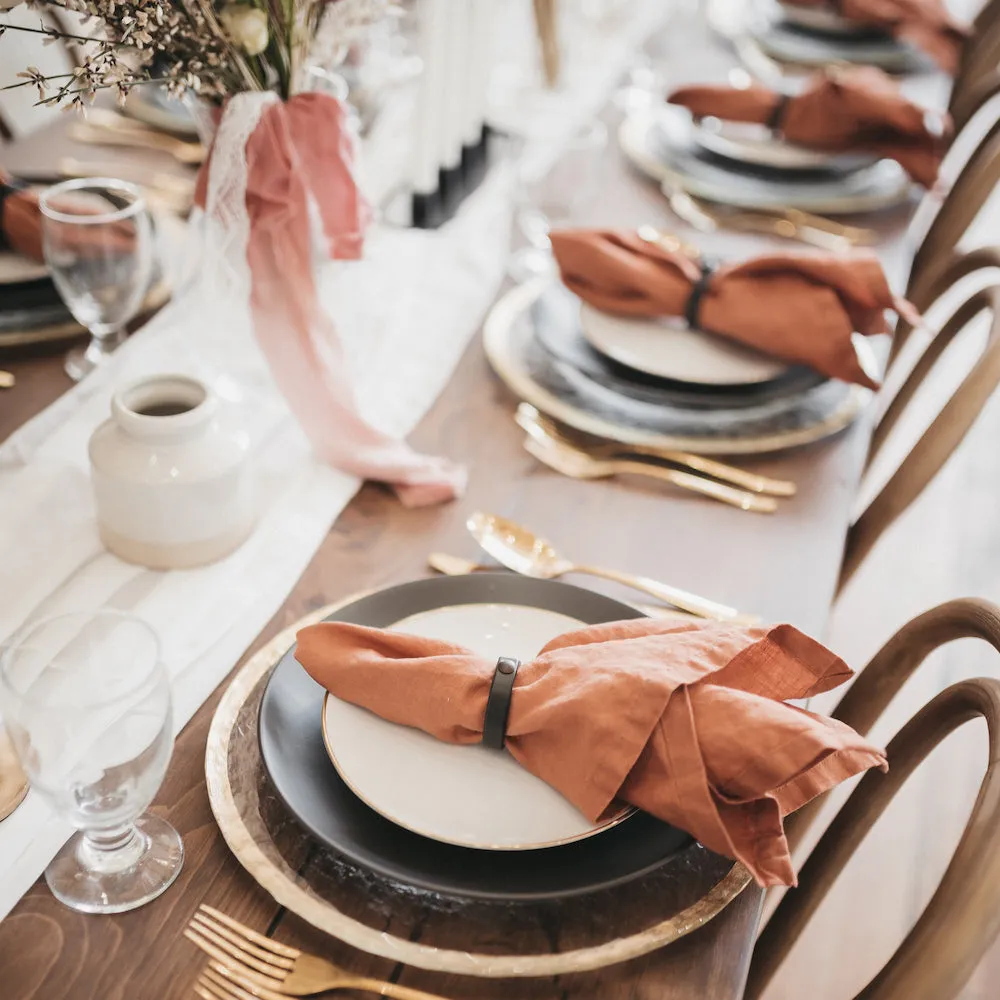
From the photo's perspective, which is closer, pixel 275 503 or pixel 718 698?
pixel 718 698

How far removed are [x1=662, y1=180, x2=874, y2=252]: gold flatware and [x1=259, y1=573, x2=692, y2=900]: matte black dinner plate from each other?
0.95 metres

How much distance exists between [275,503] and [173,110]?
73 centimetres

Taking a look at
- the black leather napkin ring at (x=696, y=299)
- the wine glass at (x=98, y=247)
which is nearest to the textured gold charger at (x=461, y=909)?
the wine glass at (x=98, y=247)

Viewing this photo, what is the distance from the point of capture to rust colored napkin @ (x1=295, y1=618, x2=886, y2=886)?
1.94 ft

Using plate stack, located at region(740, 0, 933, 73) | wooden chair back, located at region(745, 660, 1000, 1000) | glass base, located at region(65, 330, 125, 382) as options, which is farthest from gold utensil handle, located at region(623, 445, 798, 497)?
plate stack, located at region(740, 0, 933, 73)

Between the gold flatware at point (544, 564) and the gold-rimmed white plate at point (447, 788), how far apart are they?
0.54 ft

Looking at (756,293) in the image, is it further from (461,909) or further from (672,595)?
(461,909)

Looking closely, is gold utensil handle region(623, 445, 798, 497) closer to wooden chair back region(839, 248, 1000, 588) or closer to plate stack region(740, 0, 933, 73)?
wooden chair back region(839, 248, 1000, 588)

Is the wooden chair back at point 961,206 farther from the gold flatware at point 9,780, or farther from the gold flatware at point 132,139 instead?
the gold flatware at point 9,780

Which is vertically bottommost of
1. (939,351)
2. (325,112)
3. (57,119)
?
(939,351)

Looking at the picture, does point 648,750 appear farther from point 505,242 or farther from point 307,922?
point 505,242

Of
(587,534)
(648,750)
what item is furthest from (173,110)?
(648,750)

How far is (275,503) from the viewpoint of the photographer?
0.94 m

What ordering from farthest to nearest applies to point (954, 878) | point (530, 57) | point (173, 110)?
point (530, 57)
point (173, 110)
point (954, 878)
